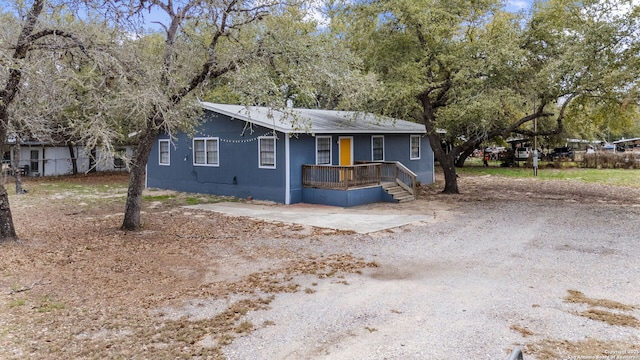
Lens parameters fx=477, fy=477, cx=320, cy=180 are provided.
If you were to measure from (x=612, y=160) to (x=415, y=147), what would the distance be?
1760cm

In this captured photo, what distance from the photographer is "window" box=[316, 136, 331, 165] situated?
16406mm

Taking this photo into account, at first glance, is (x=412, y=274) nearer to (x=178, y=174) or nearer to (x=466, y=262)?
(x=466, y=262)

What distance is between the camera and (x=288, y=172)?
1543 centimetres

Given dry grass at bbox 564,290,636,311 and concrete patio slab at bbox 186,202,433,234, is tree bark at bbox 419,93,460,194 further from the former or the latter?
dry grass at bbox 564,290,636,311

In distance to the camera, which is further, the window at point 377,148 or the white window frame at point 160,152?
the white window frame at point 160,152

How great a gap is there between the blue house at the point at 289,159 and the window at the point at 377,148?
12 millimetres

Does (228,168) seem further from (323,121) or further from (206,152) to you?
(323,121)

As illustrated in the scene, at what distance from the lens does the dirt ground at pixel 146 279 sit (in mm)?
4691

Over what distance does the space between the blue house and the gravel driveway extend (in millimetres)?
5254

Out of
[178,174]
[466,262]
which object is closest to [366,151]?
[178,174]

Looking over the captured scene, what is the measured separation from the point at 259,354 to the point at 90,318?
2.23 m

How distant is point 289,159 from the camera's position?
1542 centimetres

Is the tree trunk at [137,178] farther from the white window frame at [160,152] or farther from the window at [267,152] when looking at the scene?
the white window frame at [160,152]

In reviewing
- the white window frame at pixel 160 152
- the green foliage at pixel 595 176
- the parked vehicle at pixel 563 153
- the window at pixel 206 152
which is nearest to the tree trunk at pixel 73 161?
the white window frame at pixel 160 152
